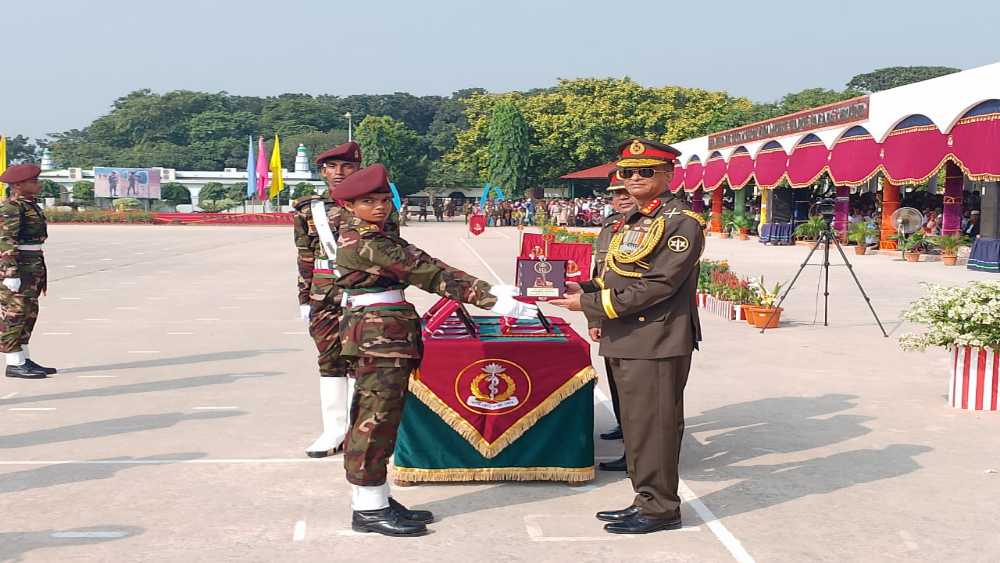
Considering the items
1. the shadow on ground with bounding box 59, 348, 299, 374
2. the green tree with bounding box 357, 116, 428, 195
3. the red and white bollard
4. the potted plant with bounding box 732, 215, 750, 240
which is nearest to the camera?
the red and white bollard

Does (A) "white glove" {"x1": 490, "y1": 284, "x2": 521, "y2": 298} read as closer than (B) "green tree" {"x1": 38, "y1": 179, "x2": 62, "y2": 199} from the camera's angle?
Yes

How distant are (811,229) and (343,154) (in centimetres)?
2858

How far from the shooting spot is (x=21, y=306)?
9.38 metres

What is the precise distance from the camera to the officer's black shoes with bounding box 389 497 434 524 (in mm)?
5102

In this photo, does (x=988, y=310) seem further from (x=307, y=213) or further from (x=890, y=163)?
(x=890, y=163)

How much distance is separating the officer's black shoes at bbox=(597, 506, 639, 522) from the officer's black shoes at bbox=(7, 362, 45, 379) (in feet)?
20.9

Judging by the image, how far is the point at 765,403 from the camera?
826 cm

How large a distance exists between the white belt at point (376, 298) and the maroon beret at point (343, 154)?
1.70 meters

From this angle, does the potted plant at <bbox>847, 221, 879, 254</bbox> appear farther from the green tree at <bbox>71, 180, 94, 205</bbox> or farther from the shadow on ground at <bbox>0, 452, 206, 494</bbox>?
→ the green tree at <bbox>71, 180, 94, 205</bbox>

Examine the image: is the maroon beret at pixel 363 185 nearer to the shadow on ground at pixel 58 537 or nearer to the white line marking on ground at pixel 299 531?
the white line marking on ground at pixel 299 531

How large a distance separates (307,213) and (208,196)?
278ft

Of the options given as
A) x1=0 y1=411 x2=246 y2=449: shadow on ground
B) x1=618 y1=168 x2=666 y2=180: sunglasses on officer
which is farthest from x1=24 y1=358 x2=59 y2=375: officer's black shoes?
x1=618 y1=168 x2=666 y2=180: sunglasses on officer

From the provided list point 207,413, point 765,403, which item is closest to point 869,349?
point 765,403

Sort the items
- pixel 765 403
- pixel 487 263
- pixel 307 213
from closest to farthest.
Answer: pixel 307 213, pixel 765 403, pixel 487 263
